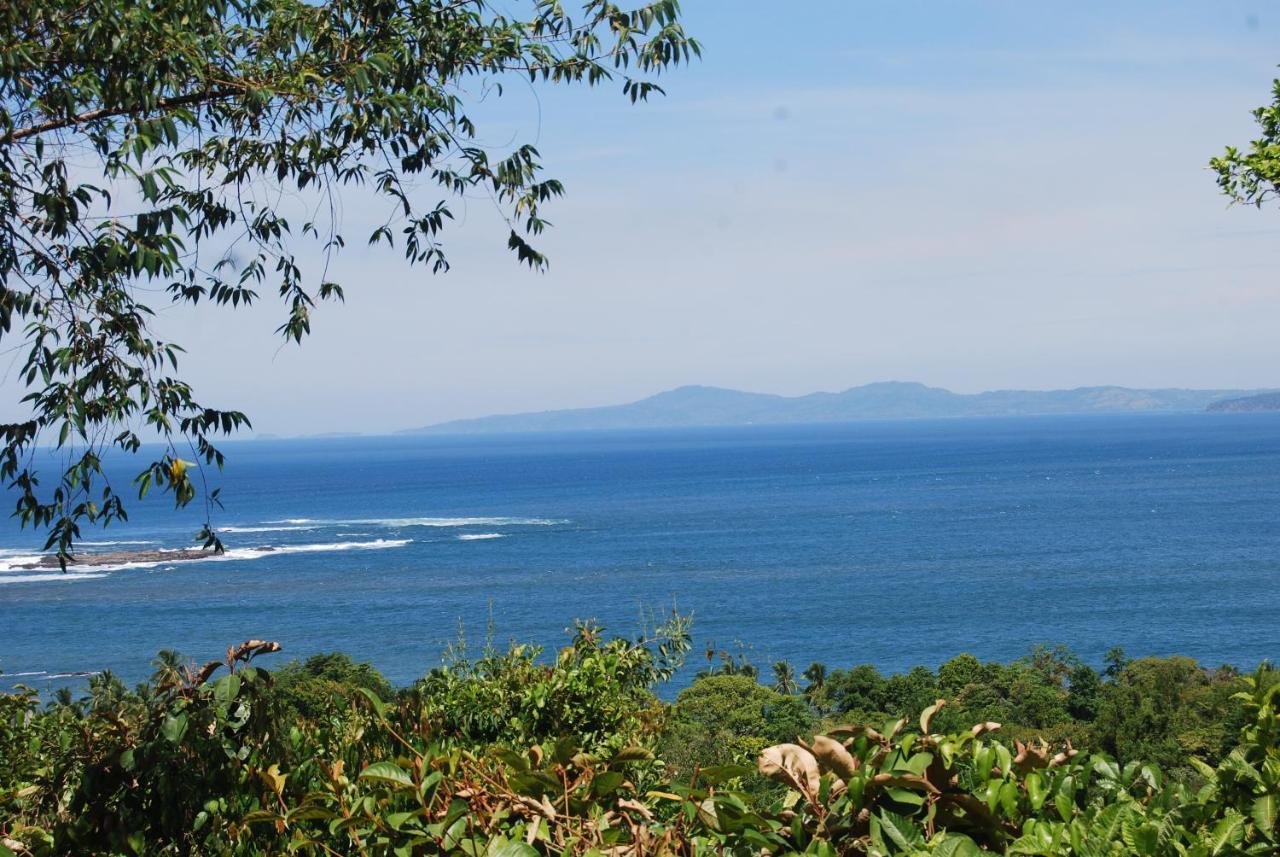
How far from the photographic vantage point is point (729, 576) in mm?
71000

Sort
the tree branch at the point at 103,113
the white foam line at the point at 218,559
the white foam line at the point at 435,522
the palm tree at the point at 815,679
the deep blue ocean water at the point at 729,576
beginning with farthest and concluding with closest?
the white foam line at the point at 435,522 → the white foam line at the point at 218,559 → the deep blue ocean water at the point at 729,576 → the palm tree at the point at 815,679 → the tree branch at the point at 103,113

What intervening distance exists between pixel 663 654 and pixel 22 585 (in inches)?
3047

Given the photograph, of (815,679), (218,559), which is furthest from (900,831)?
(218,559)

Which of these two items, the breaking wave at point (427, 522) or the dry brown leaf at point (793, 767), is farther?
the breaking wave at point (427, 522)

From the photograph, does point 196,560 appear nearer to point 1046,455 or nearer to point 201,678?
point 201,678

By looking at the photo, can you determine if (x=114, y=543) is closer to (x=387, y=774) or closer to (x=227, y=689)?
(x=227, y=689)

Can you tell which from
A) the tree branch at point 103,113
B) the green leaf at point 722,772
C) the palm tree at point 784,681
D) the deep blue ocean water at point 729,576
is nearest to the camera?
the green leaf at point 722,772

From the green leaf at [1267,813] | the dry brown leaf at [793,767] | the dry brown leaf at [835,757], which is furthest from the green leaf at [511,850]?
the green leaf at [1267,813]

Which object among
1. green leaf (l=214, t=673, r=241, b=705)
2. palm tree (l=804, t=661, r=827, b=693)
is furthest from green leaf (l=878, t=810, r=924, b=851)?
palm tree (l=804, t=661, r=827, b=693)

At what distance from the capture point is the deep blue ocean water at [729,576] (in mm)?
54312

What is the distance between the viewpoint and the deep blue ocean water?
54312 mm

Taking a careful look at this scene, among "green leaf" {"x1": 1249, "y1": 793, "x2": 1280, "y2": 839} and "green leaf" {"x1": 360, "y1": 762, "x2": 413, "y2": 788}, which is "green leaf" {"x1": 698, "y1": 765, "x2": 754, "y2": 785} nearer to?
"green leaf" {"x1": 360, "y1": 762, "x2": 413, "y2": 788}

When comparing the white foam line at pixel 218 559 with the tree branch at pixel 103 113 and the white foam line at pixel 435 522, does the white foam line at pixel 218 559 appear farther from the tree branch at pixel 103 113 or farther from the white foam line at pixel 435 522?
the tree branch at pixel 103 113

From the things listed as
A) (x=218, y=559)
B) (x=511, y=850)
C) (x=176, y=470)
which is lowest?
(x=218, y=559)
